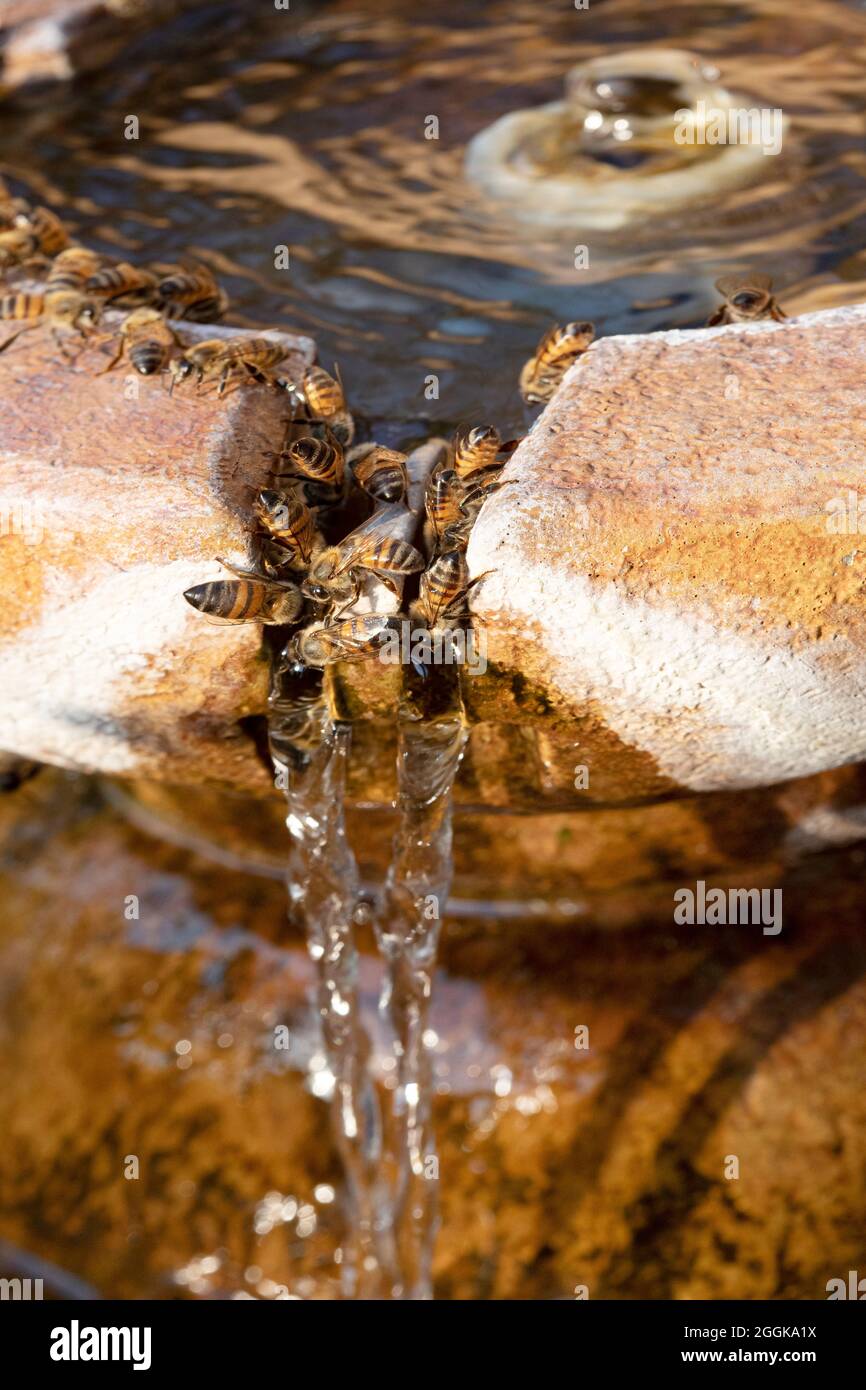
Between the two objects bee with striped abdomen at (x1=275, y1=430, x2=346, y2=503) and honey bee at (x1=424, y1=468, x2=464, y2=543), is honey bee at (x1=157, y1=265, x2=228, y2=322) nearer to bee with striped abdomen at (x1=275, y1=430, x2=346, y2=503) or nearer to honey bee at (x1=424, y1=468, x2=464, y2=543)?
bee with striped abdomen at (x1=275, y1=430, x2=346, y2=503)

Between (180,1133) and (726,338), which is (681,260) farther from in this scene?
(180,1133)

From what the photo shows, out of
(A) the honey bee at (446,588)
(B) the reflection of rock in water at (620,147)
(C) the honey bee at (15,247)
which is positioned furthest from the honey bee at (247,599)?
(B) the reflection of rock in water at (620,147)

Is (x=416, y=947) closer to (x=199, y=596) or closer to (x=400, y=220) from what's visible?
(x=199, y=596)

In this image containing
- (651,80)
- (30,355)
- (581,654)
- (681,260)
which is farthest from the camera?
(651,80)

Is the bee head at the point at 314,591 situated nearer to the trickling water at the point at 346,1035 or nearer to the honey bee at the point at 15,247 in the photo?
the trickling water at the point at 346,1035

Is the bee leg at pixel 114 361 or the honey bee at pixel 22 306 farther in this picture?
the honey bee at pixel 22 306

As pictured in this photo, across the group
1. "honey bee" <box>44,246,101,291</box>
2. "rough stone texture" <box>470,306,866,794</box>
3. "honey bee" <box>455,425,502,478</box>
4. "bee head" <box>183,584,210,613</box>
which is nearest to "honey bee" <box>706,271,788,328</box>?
"rough stone texture" <box>470,306,866,794</box>

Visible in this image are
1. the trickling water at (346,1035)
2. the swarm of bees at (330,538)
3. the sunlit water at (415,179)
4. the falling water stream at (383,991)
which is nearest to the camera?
the swarm of bees at (330,538)
